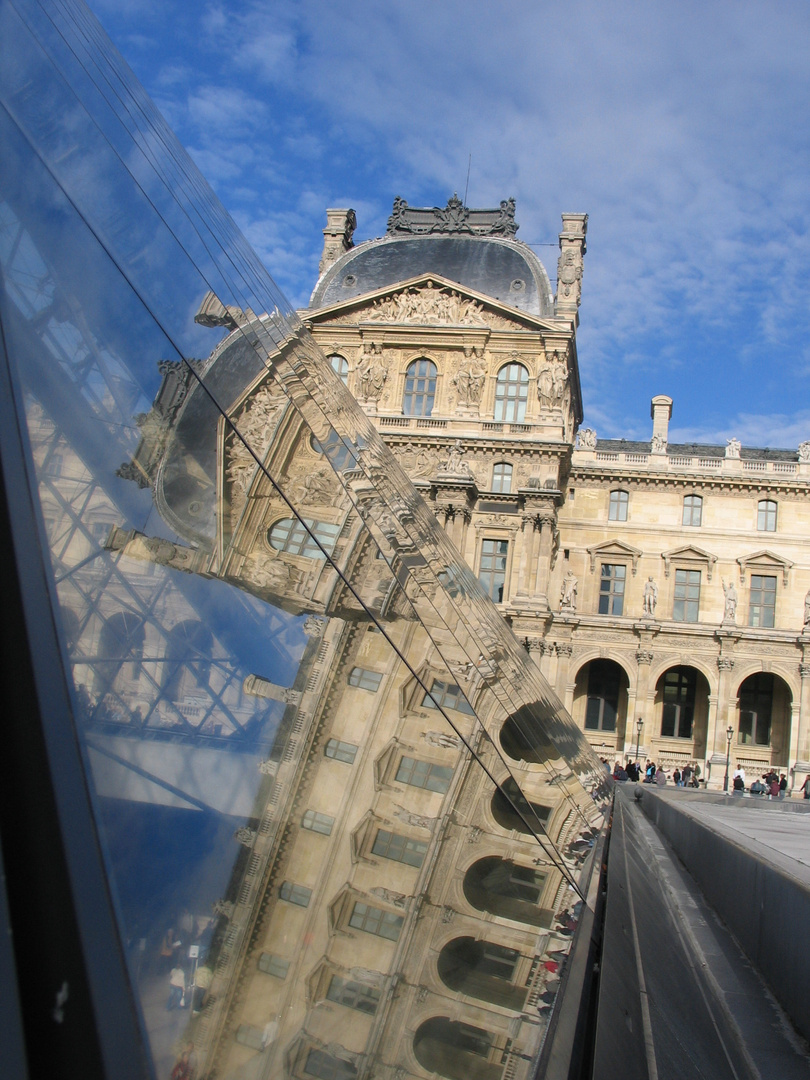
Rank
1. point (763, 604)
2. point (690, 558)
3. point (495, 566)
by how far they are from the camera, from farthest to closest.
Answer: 1. point (690, 558)
2. point (763, 604)
3. point (495, 566)

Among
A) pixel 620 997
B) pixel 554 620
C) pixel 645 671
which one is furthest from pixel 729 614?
pixel 620 997

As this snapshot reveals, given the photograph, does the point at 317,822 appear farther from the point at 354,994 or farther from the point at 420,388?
the point at 420,388

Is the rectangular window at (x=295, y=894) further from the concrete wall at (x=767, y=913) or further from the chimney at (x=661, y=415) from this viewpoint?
the chimney at (x=661, y=415)

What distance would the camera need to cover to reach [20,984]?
0.50m

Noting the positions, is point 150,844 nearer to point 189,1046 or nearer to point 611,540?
point 189,1046

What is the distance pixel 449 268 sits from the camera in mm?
32562

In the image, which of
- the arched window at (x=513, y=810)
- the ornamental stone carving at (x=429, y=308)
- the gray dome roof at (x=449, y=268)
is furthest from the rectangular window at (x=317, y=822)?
the gray dome roof at (x=449, y=268)

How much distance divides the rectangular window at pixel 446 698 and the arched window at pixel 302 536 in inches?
10.6

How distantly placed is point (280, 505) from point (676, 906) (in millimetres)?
3108

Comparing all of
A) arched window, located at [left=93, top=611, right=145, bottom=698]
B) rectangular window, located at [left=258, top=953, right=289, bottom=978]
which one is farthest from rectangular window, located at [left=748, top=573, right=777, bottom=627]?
arched window, located at [left=93, top=611, right=145, bottom=698]

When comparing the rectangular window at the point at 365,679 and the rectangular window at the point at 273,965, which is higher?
the rectangular window at the point at 365,679

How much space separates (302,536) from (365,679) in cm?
19

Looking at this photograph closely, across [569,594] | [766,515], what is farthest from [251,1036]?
[766,515]

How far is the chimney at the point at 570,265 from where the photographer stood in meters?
31.2
